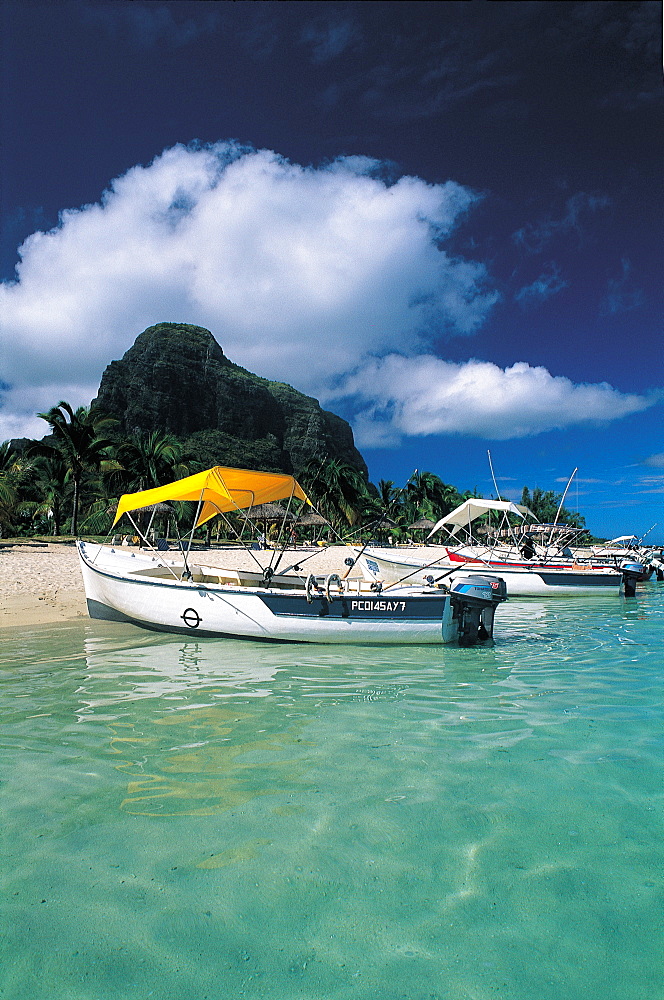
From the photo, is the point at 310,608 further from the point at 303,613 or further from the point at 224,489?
the point at 224,489

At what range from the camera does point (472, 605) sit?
1009 centimetres

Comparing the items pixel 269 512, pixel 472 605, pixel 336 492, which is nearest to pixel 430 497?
pixel 336 492

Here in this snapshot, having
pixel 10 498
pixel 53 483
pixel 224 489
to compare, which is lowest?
pixel 224 489

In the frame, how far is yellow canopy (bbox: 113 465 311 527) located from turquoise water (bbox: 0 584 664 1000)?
180 inches

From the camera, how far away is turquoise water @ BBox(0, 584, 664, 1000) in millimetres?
2602

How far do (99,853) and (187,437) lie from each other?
9994cm

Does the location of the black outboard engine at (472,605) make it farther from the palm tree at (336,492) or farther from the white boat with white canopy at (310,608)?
the palm tree at (336,492)

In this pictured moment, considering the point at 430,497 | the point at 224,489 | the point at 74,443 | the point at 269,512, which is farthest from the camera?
the point at 430,497

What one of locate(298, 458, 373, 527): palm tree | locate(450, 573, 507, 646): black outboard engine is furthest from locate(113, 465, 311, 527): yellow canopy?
locate(298, 458, 373, 527): palm tree

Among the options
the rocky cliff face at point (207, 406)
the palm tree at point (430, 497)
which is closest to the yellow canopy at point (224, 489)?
the palm tree at point (430, 497)

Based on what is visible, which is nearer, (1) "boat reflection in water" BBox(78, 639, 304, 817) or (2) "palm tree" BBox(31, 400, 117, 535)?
(1) "boat reflection in water" BBox(78, 639, 304, 817)

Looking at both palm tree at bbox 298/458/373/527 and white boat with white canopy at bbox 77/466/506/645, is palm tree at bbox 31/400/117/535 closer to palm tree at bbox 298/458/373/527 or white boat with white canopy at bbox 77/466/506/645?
palm tree at bbox 298/458/373/527

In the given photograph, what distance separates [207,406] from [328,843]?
110 metres

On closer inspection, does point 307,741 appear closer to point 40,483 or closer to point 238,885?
point 238,885
